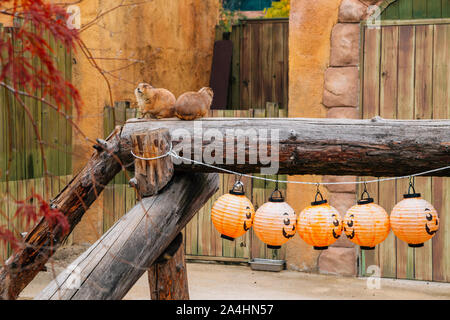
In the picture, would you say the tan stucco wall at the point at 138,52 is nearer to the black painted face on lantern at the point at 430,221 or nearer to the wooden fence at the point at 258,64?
the wooden fence at the point at 258,64

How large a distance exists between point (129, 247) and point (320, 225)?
3.10ft

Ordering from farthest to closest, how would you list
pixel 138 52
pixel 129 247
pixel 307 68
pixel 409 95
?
pixel 138 52, pixel 307 68, pixel 409 95, pixel 129 247

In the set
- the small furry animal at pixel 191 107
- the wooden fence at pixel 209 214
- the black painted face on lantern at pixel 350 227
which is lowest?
the wooden fence at pixel 209 214

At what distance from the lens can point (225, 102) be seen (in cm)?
779

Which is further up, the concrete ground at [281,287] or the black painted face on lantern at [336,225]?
the black painted face on lantern at [336,225]

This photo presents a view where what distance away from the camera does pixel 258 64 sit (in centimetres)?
809

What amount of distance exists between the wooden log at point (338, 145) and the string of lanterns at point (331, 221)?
16 cm

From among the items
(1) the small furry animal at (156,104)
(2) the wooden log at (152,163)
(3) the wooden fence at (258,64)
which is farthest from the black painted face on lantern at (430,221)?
(3) the wooden fence at (258,64)

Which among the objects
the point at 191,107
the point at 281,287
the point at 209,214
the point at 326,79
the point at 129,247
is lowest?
the point at 281,287

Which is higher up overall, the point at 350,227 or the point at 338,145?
the point at 338,145

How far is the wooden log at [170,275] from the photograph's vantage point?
3.29 metres

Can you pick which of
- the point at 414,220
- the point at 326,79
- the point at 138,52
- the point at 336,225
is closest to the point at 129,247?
the point at 336,225

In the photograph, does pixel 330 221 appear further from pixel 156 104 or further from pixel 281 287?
pixel 281 287
